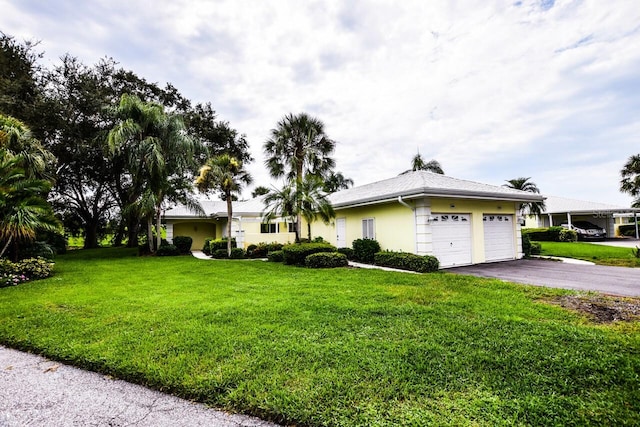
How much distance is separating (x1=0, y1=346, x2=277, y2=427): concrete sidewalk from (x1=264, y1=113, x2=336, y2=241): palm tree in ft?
46.7

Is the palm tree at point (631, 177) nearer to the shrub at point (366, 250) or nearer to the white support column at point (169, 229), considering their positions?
the shrub at point (366, 250)

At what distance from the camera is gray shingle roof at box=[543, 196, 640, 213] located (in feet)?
84.0

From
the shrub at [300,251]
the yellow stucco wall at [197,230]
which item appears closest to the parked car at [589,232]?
the shrub at [300,251]

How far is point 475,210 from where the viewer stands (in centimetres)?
1253

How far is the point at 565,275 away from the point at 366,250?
22.2ft

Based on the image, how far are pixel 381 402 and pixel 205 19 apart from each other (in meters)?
11.6

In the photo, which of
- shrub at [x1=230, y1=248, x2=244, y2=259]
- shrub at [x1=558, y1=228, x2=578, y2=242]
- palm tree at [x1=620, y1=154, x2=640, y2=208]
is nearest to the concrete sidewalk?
shrub at [x1=230, y1=248, x2=244, y2=259]

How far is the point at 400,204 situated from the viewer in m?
12.4

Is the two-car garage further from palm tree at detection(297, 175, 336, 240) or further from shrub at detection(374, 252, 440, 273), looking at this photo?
palm tree at detection(297, 175, 336, 240)

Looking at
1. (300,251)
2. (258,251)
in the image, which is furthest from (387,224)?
(258,251)

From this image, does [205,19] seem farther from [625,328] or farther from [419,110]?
[625,328]

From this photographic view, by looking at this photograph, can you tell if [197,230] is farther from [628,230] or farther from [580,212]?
[628,230]

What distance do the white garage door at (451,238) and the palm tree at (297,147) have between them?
25.8ft

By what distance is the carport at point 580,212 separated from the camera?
25953 millimetres
